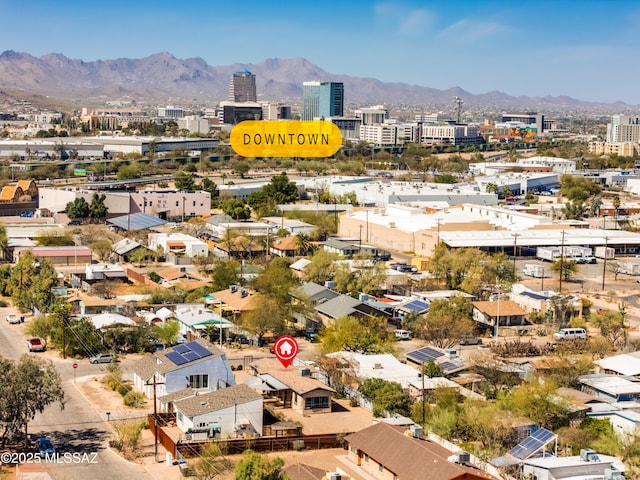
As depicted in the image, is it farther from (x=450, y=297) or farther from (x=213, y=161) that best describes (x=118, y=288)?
(x=213, y=161)

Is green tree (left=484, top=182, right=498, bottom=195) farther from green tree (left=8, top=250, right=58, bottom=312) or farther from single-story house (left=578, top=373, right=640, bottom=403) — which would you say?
single-story house (left=578, top=373, right=640, bottom=403)

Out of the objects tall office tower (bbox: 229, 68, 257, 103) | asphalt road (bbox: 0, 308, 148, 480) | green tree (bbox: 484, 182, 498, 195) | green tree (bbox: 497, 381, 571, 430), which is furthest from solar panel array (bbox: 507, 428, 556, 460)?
tall office tower (bbox: 229, 68, 257, 103)

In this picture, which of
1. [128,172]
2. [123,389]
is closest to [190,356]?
[123,389]

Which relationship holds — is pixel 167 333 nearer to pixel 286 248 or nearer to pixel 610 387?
pixel 610 387

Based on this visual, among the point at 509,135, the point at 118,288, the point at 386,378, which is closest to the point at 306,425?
the point at 386,378

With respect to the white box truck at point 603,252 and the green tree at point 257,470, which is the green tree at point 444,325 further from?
the white box truck at point 603,252

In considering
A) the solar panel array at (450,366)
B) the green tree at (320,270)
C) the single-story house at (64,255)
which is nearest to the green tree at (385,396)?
the solar panel array at (450,366)
